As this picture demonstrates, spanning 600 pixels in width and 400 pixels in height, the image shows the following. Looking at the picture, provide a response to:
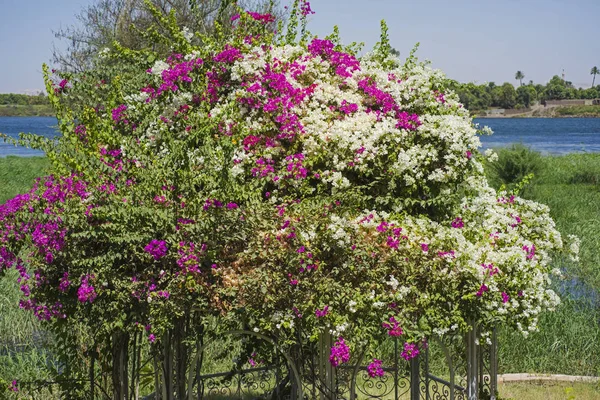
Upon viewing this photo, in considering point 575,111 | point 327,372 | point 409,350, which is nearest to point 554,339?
point 327,372

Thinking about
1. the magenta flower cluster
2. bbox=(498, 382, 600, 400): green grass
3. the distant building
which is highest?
the distant building

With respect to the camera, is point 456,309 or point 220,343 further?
point 220,343

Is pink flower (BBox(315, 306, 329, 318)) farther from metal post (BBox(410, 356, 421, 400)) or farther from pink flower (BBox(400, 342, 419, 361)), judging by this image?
metal post (BBox(410, 356, 421, 400))

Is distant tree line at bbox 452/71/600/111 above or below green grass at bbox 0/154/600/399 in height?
above

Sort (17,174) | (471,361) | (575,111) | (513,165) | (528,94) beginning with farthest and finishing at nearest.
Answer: (575,111)
(528,94)
(17,174)
(513,165)
(471,361)

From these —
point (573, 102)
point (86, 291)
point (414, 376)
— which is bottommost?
point (414, 376)

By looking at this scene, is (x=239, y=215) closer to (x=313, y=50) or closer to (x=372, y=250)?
(x=372, y=250)

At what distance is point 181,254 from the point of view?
569 cm

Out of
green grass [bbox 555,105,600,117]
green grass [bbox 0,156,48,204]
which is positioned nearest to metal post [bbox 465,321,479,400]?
green grass [bbox 0,156,48,204]

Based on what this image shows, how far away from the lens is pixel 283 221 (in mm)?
5969

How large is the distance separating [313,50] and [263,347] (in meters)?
2.99

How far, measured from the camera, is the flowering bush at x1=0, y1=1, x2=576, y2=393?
5.67 metres

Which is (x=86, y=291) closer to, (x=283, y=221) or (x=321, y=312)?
(x=283, y=221)

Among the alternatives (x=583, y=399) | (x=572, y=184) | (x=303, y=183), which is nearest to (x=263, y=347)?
Answer: (x=303, y=183)
